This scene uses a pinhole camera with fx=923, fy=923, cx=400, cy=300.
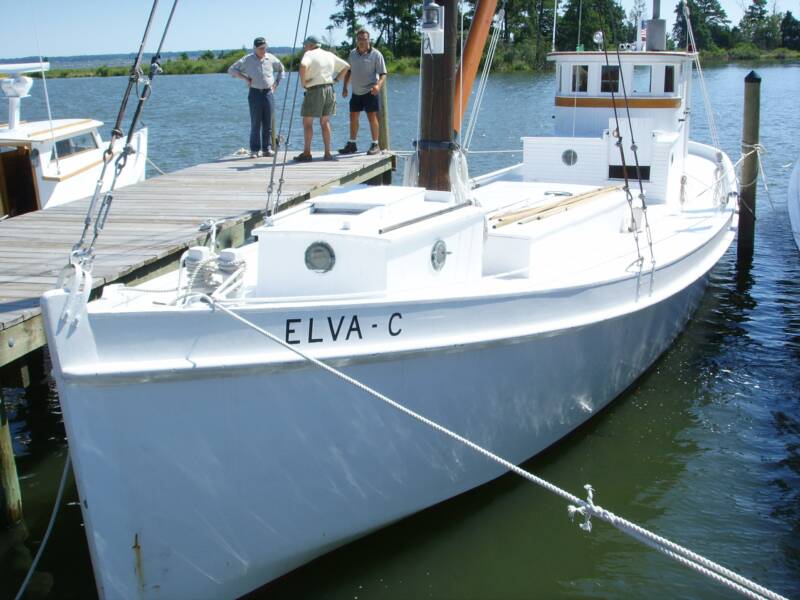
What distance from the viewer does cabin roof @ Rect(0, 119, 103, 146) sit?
→ 1402 cm

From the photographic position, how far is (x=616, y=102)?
11422 mm

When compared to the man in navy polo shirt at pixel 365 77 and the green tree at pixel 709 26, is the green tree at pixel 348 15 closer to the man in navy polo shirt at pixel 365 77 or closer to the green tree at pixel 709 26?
the man in navy polo shirt at pixel 365 77

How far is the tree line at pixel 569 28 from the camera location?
19080 mm

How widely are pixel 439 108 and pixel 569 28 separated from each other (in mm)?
30804

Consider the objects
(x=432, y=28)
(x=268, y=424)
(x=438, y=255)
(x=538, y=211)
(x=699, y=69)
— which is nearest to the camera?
(x=268, y=424)

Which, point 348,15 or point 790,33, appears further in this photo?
point 790,33

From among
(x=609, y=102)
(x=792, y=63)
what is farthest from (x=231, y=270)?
(x=792, y=63)

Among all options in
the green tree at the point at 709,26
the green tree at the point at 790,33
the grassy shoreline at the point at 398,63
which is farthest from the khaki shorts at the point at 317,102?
the green tree at the point at 790,33

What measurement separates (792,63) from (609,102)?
66693 millimetres

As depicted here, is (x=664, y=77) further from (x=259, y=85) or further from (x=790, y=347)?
(x=259, y=85)

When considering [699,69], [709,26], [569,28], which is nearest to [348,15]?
[569,28]

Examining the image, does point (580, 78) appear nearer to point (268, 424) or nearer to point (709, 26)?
point (268, 424)

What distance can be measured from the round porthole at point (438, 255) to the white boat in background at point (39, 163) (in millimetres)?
8693

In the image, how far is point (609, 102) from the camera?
1148 cm
